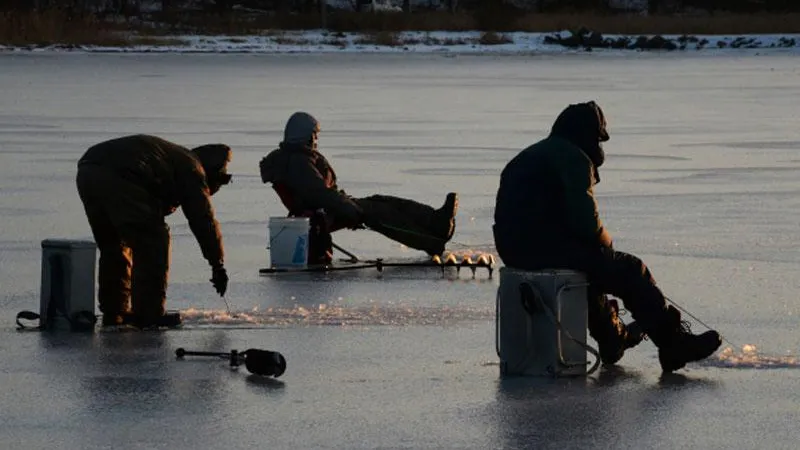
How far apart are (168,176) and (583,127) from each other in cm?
249

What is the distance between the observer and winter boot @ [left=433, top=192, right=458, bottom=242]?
14.6m

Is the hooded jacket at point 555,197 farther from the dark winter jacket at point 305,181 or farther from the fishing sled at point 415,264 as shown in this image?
the dark winter jacket at point 305,181

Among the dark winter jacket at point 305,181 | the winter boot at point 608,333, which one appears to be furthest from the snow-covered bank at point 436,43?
the winter boot at point 608,333

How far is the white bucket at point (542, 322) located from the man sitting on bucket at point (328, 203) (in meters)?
4.51

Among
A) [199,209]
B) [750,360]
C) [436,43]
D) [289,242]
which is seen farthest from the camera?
[436,43]

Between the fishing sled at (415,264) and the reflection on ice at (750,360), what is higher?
the reflection on ice at (750,360)

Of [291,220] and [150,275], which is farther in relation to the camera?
[291,220]

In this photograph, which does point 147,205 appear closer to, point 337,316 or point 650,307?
point 337,316

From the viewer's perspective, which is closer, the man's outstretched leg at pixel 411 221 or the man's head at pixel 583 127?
the man's head at pixel 583 127

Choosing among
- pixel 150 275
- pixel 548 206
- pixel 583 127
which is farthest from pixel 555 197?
pixel 150 275

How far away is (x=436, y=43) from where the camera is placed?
265ft

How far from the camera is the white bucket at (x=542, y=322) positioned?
991 centimetres

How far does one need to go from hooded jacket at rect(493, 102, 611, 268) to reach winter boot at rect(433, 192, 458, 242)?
14.6 feet

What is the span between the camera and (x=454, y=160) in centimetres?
2356
